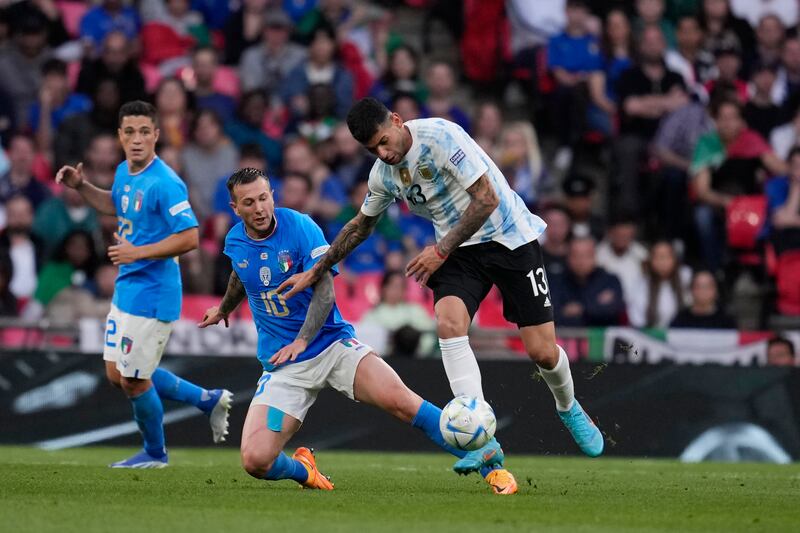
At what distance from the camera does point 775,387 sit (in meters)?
12.9

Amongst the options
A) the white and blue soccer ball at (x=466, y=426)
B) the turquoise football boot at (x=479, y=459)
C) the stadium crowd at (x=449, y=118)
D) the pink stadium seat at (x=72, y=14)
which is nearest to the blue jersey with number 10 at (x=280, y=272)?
the white and blue soccer ball at (x=466, y=426)

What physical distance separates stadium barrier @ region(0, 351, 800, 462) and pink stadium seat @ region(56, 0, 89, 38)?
238 inches

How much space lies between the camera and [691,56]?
59.8 ft

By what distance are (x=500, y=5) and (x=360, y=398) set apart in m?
10.2

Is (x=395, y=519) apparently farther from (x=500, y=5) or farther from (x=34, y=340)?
(x=500, y=5)

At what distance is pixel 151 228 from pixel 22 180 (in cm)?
591

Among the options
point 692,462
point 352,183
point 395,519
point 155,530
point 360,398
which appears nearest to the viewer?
point 155,530

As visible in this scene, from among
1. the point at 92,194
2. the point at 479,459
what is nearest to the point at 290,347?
the point at 479,459

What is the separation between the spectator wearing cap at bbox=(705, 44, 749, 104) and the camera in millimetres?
17656

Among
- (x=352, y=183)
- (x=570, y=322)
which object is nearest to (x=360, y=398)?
(x=570, y=322)

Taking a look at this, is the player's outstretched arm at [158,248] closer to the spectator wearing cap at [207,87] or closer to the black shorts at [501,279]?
the black shorts at [501,279]

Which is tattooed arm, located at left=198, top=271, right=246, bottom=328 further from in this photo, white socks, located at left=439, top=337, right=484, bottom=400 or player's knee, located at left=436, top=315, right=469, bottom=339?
white socks, located at left=439, top=337, right=484, bottom=400

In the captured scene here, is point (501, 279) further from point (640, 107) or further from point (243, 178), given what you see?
point (640, 107)

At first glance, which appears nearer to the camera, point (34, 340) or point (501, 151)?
point (34, 340)
